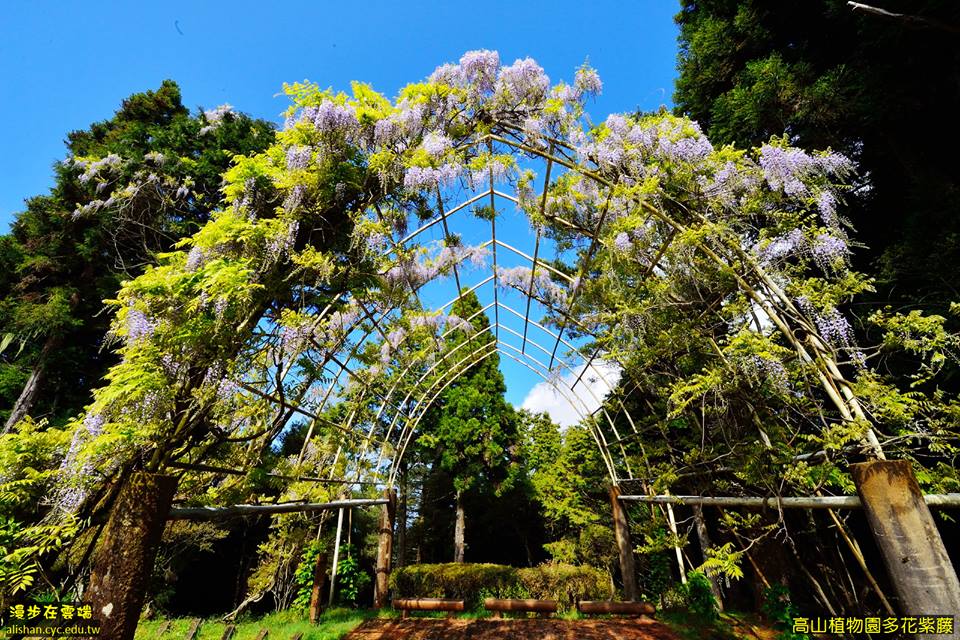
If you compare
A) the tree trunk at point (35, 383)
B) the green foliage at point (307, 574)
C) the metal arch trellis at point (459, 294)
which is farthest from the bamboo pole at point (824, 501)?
the tree trunk at point (35, 383)

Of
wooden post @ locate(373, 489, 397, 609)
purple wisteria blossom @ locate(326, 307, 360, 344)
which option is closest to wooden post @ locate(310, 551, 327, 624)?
wooden post @ locate(373, 489, 397, 609)

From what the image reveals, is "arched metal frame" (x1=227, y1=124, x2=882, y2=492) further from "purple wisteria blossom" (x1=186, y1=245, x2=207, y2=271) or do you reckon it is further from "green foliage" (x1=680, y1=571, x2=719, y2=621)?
"green foliage" (x1=680, y1=571, x2=719, y2=621)

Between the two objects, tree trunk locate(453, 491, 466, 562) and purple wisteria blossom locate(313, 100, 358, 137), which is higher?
purple wisteria blossom locate(313, 100, 358, 137)

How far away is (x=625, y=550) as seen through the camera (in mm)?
7023

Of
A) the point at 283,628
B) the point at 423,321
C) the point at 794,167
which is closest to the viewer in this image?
the point at 794,167

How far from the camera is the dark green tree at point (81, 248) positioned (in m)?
8.63

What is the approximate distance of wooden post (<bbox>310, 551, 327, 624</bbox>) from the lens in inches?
258

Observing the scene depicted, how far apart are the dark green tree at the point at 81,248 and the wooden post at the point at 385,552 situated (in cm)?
738

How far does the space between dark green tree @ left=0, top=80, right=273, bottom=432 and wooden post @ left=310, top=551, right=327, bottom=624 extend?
673 cm

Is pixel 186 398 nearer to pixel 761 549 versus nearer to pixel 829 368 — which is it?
pixel 829 368

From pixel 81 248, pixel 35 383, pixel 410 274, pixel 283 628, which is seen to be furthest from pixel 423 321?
pixel 35 383

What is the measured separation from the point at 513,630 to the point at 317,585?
3.63 m

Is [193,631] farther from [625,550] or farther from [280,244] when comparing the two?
[625,550]

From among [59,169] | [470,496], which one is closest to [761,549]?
[470,496]
